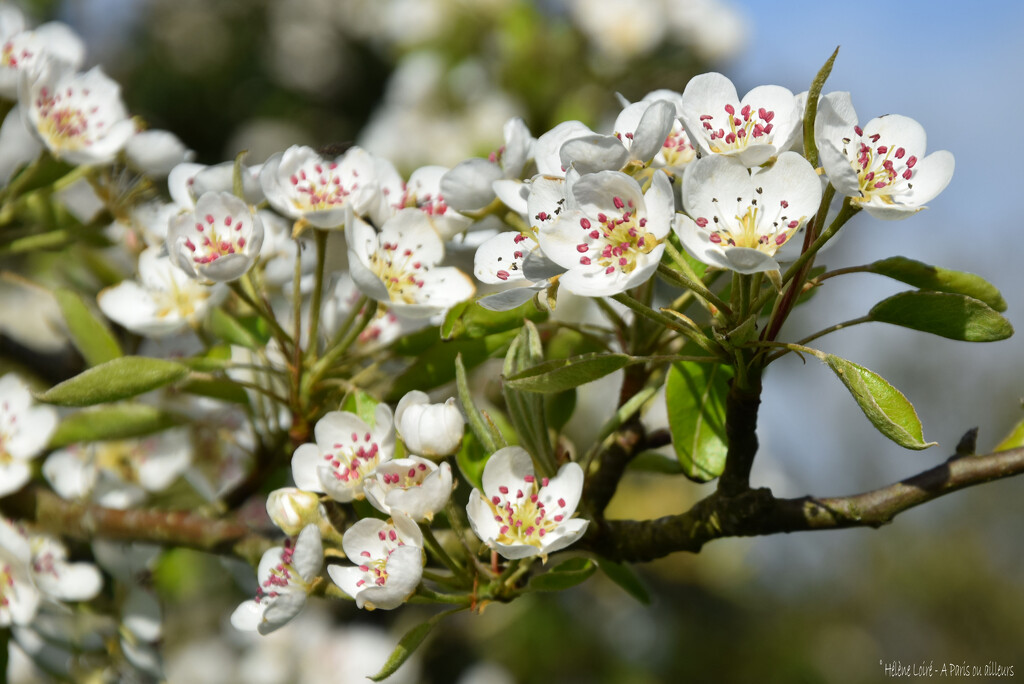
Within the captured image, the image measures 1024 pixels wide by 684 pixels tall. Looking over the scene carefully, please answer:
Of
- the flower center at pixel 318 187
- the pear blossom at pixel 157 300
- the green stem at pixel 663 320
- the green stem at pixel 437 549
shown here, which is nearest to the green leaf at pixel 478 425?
the green stem at pixel 437 549

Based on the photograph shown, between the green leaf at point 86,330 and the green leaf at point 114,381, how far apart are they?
11.5 inches

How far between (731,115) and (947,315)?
312 millimetres

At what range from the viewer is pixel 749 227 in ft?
3.03

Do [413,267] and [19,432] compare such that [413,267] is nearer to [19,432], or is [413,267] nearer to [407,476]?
[407,476]

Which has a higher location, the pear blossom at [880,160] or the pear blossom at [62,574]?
the pear blossom at [880,160]

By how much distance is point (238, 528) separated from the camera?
4.79ft

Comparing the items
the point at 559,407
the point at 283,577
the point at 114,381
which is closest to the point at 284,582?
the point at 283,577

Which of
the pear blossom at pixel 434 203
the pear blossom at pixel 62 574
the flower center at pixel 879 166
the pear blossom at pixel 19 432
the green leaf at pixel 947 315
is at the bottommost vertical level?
the pear blossom at pixel 62 574

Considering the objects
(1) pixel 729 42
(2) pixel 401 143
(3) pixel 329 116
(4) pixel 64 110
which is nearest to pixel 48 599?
(4) pixel 64 110

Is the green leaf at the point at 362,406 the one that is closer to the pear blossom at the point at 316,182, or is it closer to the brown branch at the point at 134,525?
the pear blossom at the point at 316,182

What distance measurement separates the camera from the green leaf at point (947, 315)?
3.03ft

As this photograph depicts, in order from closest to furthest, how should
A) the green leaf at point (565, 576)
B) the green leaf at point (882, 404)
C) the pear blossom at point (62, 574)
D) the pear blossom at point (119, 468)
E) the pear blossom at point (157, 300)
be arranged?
the green leaf at point (882, 404) → the green leaf at point (565, 576) → the pear blossom at point (157, 300) → the pear blossom at point (62, 574) → the pear blossom at point (119, 468)

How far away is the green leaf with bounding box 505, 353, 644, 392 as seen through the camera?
0.93 m

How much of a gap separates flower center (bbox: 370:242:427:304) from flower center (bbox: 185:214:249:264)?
180 millimetres
